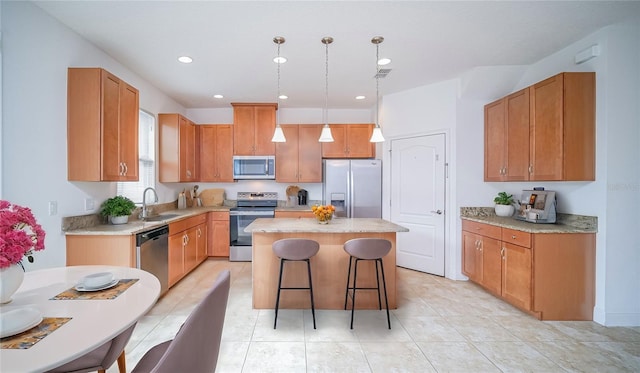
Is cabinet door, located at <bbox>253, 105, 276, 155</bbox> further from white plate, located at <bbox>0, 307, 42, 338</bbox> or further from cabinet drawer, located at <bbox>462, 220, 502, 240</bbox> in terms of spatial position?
white plate, located at <bbox>0, 307, 42, 338</bbox>

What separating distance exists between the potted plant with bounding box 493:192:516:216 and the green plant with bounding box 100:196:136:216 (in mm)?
4464

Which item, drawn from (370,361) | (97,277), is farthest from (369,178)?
(97,277)

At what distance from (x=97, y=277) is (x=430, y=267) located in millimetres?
3917

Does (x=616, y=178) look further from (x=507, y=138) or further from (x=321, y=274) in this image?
(x=321, y=274)

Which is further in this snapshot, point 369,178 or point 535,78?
point 369,178

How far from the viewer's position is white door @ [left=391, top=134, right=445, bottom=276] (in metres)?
3.94

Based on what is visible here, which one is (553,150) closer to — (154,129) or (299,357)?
(299,357)

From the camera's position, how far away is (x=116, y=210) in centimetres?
289

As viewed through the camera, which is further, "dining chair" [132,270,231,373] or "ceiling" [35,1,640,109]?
"ceiling" [35,1,640,109]

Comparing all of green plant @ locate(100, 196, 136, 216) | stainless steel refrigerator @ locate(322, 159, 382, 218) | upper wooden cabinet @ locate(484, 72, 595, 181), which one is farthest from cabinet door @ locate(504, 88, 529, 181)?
green plant @ locate(100, 196, 136, 216)

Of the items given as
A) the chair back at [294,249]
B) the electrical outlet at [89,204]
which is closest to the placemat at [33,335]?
the chair back at [294,249]

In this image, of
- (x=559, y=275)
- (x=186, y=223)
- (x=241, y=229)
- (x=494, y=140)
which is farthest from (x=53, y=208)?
(x=494, y=140)

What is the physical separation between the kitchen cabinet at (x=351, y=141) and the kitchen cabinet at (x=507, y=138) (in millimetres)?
1824

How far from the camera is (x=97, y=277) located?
1341mm
